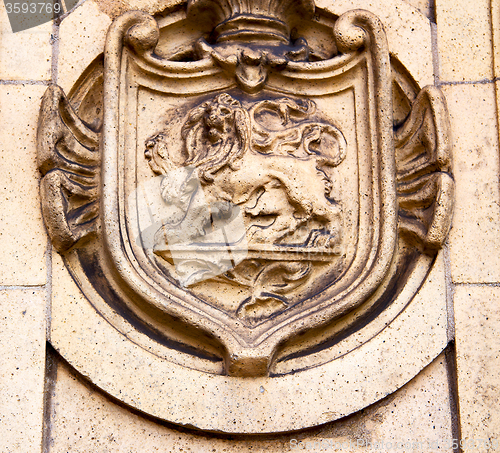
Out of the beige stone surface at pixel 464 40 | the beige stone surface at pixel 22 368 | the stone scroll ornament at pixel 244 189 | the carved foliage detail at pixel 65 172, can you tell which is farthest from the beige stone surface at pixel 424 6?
the beige stone surface at pixel 22 368

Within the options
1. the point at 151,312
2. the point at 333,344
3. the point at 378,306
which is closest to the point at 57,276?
the point at 151,312

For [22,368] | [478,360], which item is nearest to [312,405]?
[478,360]

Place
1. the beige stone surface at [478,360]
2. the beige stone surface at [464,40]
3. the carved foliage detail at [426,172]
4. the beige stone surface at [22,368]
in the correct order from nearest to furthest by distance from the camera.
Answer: the beige stone surface at [22,368]
the beige stone surface at [478,360]
the carved foliage detail at [426,172]
the beige stone surface at [464,40]

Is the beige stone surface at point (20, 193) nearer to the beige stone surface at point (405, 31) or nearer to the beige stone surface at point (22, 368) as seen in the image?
the beige stone surface at point (22, 368)

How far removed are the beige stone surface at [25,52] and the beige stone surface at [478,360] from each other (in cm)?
212

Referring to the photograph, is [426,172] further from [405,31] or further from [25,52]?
[25,52]

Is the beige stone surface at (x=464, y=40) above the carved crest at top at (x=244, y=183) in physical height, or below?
above

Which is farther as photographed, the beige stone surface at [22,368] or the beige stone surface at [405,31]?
the beige stone surface at [405,31]

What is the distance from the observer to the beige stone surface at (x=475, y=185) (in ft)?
9.28

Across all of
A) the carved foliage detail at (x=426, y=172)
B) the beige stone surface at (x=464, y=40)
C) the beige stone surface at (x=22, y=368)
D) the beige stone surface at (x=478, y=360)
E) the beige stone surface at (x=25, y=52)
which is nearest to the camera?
the beige stone surface at (x=22, y=368)

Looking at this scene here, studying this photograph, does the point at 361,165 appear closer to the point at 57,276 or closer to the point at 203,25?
the point at 203,25

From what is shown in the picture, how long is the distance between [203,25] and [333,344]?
1.67 m

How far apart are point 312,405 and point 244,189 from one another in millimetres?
954

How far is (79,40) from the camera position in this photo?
9.78ft
